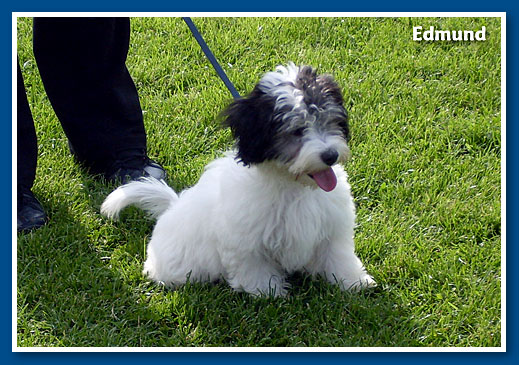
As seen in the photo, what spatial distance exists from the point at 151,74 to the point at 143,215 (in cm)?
171

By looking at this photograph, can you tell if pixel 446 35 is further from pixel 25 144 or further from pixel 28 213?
pixel 28 213

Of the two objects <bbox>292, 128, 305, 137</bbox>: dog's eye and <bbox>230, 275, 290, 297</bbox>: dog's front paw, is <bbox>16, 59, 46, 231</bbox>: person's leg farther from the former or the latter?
<bbox>292, 128, 305, 137</bbox>: dog's eye

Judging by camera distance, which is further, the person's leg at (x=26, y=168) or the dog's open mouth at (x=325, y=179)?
the person's leg at (x=26, y=168)

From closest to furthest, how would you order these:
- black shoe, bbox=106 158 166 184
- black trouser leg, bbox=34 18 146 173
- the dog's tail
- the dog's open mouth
A: the dog's open mouth
the dog's tail
black trouser leg, bbox=34 18 146 173
black shoe, bbox=106 158 166 184

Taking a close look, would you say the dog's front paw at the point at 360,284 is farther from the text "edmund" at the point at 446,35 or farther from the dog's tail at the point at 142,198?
the text "edmund" at the point at 446,35

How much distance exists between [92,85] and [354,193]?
180 cm

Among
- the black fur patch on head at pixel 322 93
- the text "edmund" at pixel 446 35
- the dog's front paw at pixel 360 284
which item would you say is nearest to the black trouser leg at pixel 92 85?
the black fur patch on head at pixel 322 93

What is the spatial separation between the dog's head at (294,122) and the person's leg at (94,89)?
5.17 feet

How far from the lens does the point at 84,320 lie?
11.9 feet

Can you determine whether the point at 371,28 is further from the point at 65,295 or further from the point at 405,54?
the point at 65,295

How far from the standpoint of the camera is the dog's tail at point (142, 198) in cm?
388

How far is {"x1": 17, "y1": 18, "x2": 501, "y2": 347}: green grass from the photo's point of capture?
3.50 meters

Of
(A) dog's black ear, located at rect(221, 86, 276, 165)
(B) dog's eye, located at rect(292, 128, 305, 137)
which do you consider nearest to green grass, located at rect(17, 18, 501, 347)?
(A) dog's black ear, located at rect(221, 86, 276, 165)
